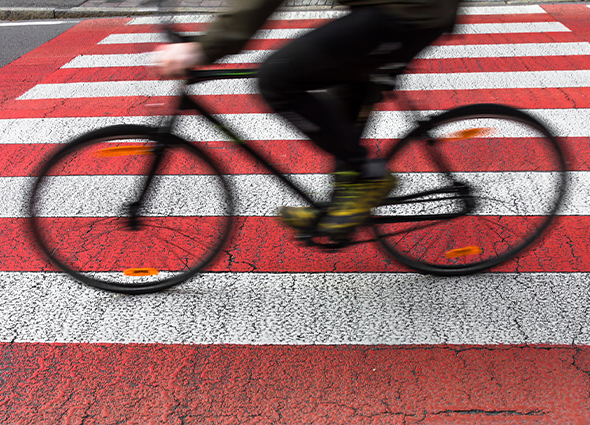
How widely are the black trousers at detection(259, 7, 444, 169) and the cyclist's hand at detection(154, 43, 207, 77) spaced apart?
0.26m

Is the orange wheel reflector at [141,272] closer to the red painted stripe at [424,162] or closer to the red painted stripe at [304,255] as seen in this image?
the red painted stripe at [304,255]

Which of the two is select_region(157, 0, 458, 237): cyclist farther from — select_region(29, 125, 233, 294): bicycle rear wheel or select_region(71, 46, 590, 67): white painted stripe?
select_region(71, 46, 590, 67): white painted stripe

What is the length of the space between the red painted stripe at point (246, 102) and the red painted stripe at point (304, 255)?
1.64 m

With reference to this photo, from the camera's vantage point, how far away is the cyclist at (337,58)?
2.10 metres

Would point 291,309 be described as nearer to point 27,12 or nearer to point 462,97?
point 462,97

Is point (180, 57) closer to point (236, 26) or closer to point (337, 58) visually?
point (236, 26)

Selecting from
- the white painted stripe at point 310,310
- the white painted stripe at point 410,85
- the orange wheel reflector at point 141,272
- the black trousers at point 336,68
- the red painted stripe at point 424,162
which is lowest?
the white painted stripe at point 310,310

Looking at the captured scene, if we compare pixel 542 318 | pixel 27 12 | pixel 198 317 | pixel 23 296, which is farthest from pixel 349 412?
pixel 27 12

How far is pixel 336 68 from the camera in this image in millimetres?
2207

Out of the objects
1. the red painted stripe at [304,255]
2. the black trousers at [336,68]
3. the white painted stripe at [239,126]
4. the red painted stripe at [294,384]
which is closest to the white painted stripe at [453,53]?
the white painted stripe at [239,126]

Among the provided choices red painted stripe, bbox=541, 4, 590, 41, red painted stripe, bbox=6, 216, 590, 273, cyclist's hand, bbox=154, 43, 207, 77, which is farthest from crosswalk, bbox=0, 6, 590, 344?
cyclist's hand, bbox=154, 43, 207, 77

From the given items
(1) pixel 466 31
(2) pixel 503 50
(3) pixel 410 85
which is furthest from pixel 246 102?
(1) pixel 466 31

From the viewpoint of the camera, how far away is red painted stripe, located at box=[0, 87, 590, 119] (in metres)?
4.55

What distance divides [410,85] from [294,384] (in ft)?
11.4
